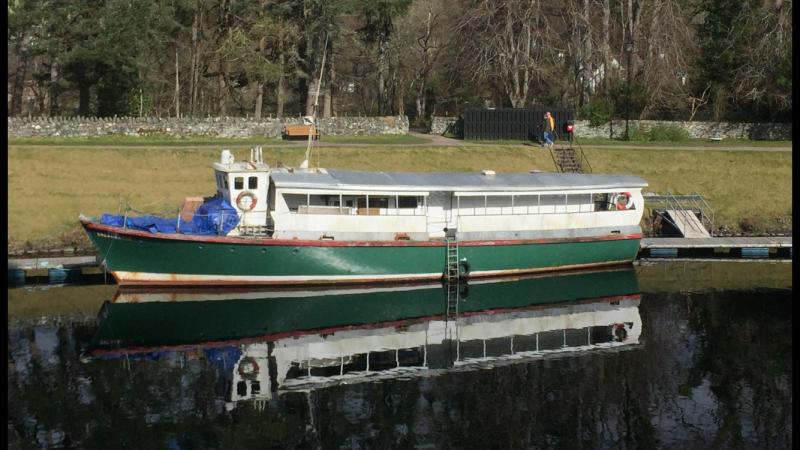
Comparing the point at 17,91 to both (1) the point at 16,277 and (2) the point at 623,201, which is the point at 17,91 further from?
(2) the point at 623,201

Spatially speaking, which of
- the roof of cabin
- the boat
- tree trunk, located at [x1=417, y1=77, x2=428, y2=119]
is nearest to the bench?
tree trunk, located at [x1=417, y1=77, x2=428, y2=119]

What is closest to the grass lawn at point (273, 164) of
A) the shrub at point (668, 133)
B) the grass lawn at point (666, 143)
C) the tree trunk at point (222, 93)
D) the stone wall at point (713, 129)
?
the grass lawn at point (666, 143)

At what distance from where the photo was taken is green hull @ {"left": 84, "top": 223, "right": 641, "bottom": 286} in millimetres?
38062

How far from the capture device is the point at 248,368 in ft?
98.9

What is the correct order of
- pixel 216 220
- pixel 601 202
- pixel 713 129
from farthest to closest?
pixel 713 129 → pixel 601 202 → pixel 216 220

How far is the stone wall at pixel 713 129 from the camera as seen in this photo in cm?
6731

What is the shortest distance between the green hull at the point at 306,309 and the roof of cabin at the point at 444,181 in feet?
13.1

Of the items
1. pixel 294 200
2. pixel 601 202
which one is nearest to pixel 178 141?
pixel 294 200

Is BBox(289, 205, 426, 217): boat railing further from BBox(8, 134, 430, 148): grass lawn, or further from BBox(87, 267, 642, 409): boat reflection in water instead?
BBox(8, 134, 430, 148): grass lawn

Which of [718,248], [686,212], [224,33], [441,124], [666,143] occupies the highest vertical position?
[224,33]

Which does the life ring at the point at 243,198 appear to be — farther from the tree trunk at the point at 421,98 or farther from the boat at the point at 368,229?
the tree trunk at the point at 421,98

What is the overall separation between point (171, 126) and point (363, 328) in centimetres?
3076

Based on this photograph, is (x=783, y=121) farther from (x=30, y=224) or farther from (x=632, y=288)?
(x=30, y=224)

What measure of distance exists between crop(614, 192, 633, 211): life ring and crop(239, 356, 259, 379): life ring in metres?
20.5
